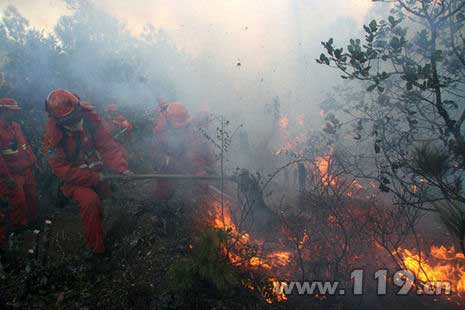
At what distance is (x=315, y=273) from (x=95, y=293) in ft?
8.82

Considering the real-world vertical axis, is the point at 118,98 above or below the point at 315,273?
above

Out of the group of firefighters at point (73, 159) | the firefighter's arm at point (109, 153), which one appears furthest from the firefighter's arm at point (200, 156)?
the firefighter's arm at point (109, 153)

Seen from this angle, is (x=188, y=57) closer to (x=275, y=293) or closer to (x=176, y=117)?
(x=176, y=117)

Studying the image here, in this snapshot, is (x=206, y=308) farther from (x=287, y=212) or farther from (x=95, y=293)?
(x=287, y=212)

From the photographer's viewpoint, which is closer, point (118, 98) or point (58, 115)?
point (58, 115)

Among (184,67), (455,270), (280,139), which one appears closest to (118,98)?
(184,67)

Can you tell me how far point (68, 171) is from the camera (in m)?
Answer: 4.51

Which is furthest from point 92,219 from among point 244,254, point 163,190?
point 163,190

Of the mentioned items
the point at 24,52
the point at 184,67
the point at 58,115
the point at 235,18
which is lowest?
the point at 58,115

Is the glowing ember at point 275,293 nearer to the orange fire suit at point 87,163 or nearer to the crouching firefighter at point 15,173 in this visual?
the orange fire suit at point 87,163

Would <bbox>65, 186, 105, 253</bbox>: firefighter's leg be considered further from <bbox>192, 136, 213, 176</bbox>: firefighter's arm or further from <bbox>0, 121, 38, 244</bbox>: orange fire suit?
<bbox>192, 136, 213, 176</bbox>: firefighter's arm

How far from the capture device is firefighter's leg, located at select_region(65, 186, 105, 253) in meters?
4.30

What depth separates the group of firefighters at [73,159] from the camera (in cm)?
440

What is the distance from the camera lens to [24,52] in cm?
982
